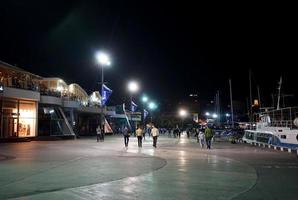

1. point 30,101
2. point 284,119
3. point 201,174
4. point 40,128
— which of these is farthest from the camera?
point 40,128

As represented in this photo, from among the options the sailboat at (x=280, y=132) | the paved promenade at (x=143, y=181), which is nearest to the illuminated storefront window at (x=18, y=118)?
the paved promenade at (x=143, y=181)

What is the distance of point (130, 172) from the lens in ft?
46.4

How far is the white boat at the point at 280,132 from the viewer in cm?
3005

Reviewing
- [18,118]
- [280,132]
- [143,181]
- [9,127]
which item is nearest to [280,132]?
[280,132]

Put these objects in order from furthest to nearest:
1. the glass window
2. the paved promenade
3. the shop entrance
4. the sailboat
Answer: the glass window, the shop entrance, the sailboat, the paved promenade

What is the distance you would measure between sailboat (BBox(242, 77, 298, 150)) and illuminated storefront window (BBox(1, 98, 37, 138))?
879 inches

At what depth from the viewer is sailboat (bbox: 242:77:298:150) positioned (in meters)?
30.0

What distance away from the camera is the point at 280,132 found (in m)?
31.6

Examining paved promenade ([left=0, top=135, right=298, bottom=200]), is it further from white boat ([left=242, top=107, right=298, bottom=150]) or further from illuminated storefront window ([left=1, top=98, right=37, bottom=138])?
illuminated storefront window ([left=1, top=98, right=37, bottom=138])

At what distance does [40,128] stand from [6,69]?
7.22 metres

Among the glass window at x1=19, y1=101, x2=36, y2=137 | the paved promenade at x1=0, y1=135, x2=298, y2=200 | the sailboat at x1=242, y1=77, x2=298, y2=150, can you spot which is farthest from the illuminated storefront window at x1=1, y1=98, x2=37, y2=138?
the sailboat at x1=242, y1=77, x2=298, y2=150

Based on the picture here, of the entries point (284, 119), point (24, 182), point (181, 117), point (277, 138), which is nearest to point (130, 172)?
point (24, 182)

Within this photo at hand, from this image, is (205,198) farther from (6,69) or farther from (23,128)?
(6,69)

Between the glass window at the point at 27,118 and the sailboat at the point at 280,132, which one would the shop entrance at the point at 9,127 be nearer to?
the glass window at the point at 27,118
